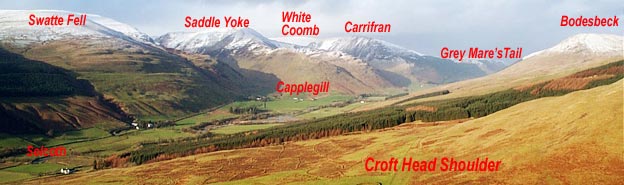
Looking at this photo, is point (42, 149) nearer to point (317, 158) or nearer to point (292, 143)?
point (292, 143)

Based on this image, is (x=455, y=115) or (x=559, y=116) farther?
(x=455, y=115)

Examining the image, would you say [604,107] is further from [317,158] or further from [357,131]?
[357,131]

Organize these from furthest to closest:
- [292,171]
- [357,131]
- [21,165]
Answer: [357,131] < [21,165] < [292,171]

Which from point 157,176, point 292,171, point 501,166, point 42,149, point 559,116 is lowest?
point 42,149

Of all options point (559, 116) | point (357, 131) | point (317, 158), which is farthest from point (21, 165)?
point (559, 116)

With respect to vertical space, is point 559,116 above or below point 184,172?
above

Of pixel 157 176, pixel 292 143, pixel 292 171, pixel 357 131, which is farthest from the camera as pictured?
pixel 357 131

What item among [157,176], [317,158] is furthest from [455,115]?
[157,176]
